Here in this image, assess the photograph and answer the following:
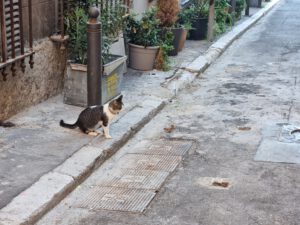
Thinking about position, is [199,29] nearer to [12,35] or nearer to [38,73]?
[38,73]

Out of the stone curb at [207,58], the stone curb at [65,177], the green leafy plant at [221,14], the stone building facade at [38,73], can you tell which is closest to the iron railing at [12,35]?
the stone building facade at [38,73]

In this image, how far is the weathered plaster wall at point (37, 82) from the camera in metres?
6.64

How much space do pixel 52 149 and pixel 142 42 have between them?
4.33m

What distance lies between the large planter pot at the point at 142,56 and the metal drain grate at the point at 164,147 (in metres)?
3.30

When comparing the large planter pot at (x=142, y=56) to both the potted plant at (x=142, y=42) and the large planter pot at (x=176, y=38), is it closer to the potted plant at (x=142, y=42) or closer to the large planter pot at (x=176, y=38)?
the potted plant at (x=142, y=42)

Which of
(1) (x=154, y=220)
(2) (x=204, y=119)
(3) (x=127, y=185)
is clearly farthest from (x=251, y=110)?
(1) (x=154, y=220)

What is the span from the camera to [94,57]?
6406mm

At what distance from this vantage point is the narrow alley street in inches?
189

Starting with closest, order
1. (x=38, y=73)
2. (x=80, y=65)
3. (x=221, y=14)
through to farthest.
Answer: (x=38, y=73) → (x=80, y=65) → (x=221, y=14)

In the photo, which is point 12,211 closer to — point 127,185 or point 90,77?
point 127,185

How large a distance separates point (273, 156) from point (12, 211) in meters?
2.94

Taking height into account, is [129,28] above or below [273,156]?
above

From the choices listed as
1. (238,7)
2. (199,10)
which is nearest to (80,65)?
(199,10)

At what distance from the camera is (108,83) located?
300 inches
